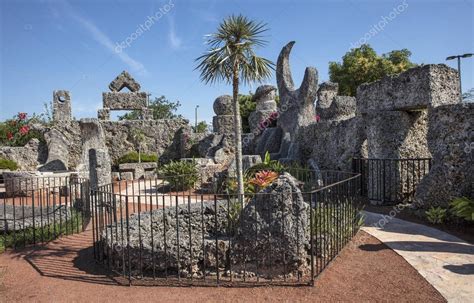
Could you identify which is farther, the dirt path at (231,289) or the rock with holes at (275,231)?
the rock with holes at (275,231)

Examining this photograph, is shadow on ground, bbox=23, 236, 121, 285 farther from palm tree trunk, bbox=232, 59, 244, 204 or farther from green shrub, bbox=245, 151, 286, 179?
green shrub, bbox=245, 151, 286, 179

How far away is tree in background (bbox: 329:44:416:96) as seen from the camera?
26.5 meters

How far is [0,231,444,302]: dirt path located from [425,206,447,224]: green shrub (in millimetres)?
2210

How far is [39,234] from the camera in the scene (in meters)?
7.03

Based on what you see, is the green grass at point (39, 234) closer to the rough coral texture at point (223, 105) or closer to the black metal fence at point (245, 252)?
the black metal fence at point (245, 252)

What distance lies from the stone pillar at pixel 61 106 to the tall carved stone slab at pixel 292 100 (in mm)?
12978

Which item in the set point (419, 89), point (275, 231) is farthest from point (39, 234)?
point (419, 89)

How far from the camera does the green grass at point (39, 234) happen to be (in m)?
6.76

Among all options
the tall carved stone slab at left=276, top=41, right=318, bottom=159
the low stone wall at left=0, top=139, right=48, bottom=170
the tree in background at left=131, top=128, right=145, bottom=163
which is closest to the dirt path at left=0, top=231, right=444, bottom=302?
the tall carved stone slab at left=276, top=41, right=318, bottom=159

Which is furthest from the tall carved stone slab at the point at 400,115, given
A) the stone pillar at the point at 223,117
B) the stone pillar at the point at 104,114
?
the stone pillar at the point at 104,114

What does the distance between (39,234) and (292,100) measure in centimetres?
1053

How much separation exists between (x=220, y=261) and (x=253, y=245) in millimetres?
537

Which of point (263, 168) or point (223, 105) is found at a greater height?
point (223, 105)

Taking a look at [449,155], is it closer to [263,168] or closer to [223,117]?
[263,168]
